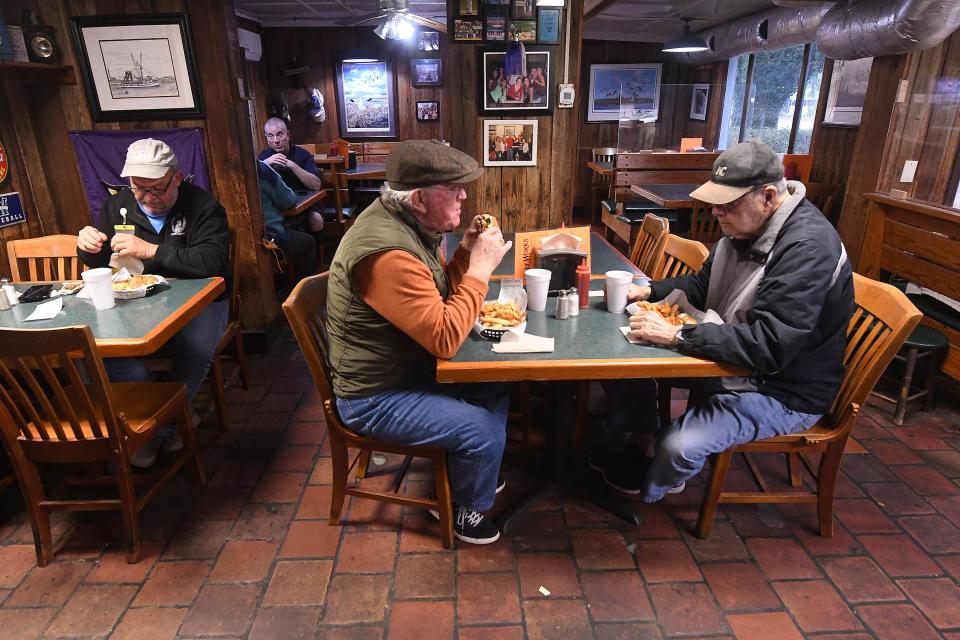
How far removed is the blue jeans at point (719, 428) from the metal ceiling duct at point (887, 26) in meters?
2.92

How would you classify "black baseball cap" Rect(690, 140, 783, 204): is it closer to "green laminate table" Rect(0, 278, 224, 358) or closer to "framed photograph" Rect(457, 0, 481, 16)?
"green laminate table" Rect(0, 278, 224, 358)

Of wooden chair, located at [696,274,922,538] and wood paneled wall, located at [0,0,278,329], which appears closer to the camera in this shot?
wooden chair, located at [696,274,922,538]

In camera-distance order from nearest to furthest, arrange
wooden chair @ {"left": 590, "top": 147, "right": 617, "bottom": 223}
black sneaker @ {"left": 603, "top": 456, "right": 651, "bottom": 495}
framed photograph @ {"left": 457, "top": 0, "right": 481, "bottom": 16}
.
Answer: black sneaker @ {"left": 603, "top": 456, "right": 651, "bottom": 495} → framed photograph @ {"left": 457, "top": 0, "right": 481, "bottom": 16} → wooden chair @ {"left": 590, "top": 147, "right": 617, "bottom": 223}

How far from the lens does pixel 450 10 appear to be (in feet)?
12.2

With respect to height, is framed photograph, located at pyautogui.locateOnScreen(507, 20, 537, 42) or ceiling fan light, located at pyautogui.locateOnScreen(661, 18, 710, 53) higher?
ceiling fan light, located at pyautogui.locateOnScreen(661, 18, 710, 53)

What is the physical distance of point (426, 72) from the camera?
8.45 m

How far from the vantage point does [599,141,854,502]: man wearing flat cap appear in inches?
68.1

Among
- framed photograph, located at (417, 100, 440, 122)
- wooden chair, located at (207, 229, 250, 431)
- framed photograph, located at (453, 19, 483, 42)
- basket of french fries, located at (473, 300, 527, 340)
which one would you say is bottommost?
wooden chair, located at (207, 229, 250, 431)

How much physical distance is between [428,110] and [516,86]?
16.5 ft

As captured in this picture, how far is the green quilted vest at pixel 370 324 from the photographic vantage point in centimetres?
175

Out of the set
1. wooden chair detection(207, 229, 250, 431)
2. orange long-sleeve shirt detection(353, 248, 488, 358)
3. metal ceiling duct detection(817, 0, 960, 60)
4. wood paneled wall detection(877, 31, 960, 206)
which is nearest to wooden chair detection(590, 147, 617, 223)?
metal ceiling duct detection(817, 0, 960, 60)

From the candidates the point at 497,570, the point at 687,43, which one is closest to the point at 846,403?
the point at 497,570

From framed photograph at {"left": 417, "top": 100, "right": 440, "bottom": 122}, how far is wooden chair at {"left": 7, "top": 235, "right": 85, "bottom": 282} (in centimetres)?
649

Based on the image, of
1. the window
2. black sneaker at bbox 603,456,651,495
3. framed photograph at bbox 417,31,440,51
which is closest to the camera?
black sneaker at bbox 603,456,651,495
